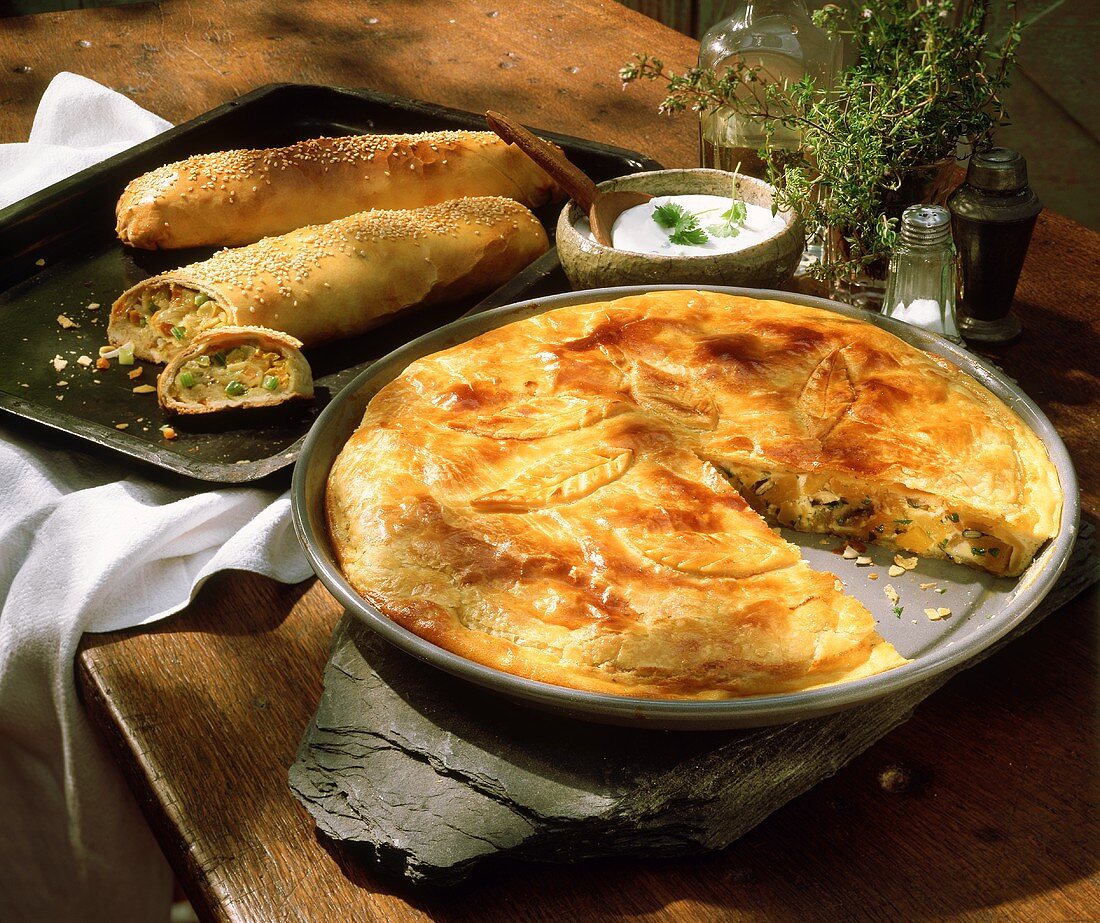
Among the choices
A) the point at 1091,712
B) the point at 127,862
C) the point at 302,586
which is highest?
the point at 1091,712

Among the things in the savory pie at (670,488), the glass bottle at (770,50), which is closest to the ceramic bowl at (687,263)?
the savory pie at (670,488)

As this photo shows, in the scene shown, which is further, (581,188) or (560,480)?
(581,188)

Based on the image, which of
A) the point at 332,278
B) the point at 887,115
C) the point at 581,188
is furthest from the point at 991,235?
the point at 332,278

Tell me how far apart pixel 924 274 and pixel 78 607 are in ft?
5.79

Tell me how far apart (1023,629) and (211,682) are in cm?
134

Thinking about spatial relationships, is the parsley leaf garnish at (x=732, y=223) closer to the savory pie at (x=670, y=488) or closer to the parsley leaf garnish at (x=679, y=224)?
the parsley leaf garnish at (x=679, y=224)

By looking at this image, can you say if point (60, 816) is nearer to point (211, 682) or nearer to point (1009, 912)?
point (211, 682)

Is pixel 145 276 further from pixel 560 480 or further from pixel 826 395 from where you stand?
pixel 826 395

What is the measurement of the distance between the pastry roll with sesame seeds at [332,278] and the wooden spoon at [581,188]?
1.14ft

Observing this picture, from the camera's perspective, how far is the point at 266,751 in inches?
68.9

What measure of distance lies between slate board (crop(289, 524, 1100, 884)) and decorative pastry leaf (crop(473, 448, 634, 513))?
0.30 m

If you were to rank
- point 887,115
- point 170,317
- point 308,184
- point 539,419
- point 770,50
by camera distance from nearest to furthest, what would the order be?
point 539,419 → point 887,115 → point 170,317 → point 770,50 → point 308,184

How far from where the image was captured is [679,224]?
264 cm

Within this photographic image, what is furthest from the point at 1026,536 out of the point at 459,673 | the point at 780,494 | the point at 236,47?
the point at 236,47
